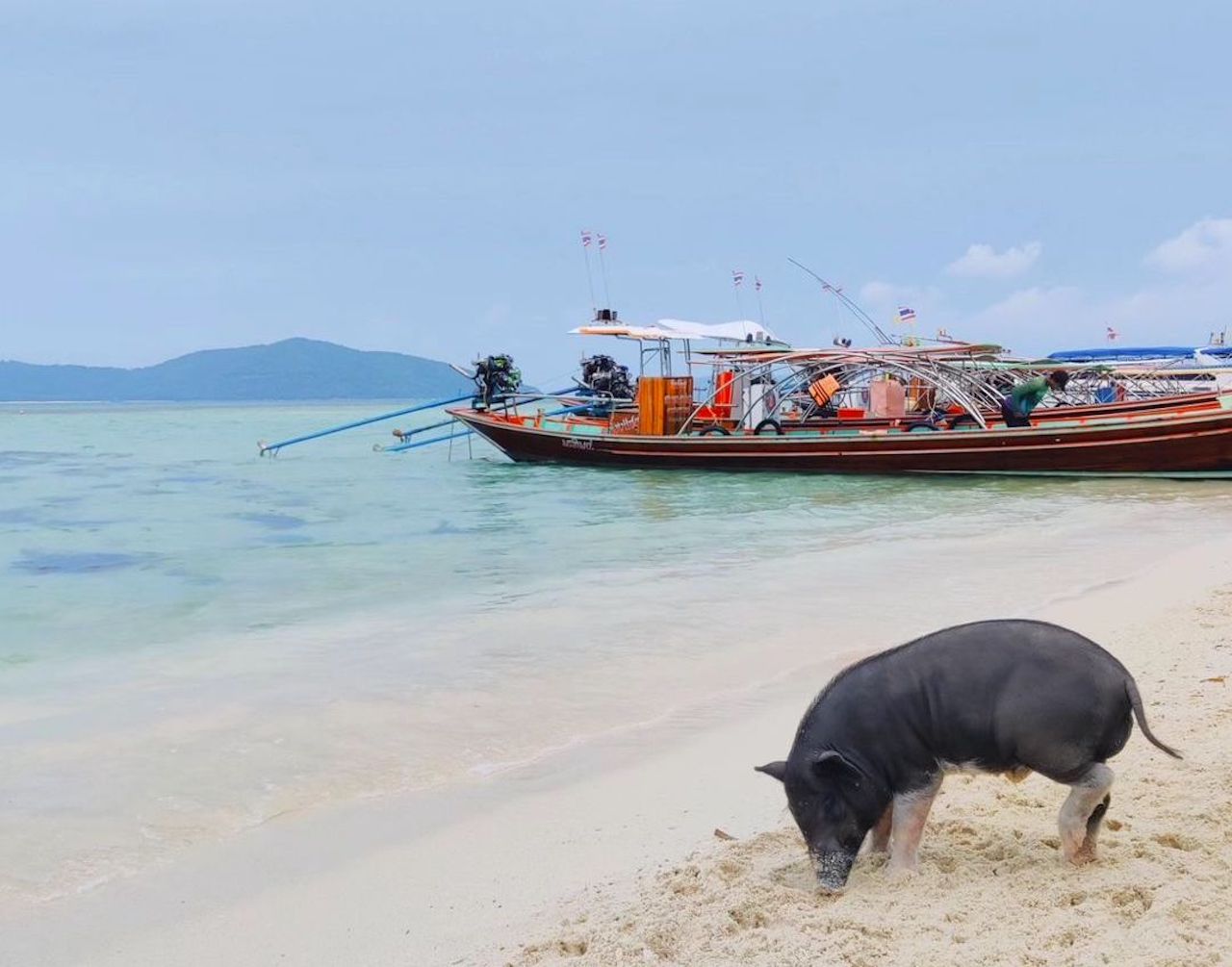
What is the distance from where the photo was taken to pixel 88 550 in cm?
1515

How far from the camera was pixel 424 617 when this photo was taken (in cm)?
961

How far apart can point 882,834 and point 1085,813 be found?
1.81ft

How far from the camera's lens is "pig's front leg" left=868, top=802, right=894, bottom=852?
3.40 meters

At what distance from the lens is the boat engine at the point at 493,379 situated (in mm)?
29781

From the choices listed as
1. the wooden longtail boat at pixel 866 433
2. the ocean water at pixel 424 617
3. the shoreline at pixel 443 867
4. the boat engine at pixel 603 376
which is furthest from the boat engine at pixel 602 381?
the shoreline at pixel 443 867

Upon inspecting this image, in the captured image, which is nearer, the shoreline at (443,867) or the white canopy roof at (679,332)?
the shoreline at (443,867)

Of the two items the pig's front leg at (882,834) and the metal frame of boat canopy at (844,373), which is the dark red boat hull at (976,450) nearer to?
the metal frame of boat canopy at (844,373)

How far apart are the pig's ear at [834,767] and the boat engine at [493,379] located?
26.6m

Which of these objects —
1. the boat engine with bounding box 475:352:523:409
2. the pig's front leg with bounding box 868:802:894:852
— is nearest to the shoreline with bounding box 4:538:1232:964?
the pig's front leg with bounding box 868:802:894:852

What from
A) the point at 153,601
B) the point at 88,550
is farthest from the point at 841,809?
the point at 88,550

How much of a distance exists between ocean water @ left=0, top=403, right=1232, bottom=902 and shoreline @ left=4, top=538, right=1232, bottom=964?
0.89 ft

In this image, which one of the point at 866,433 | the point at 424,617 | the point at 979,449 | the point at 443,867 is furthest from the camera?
the point at 866,433

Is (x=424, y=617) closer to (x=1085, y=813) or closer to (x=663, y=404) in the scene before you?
(x=1085, y=813)

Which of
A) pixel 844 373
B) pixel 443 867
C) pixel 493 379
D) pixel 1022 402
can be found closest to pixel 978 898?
pixel 443 867
